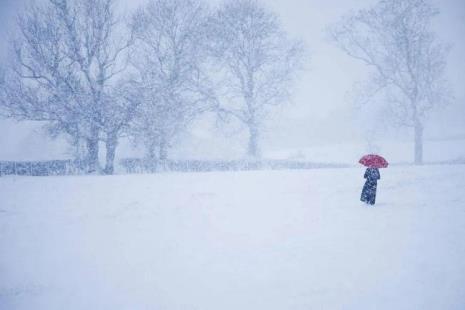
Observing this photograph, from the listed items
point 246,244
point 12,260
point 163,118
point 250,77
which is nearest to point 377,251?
point 246,244

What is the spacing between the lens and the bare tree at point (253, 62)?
2694 cm

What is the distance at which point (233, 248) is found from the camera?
8.78 meters

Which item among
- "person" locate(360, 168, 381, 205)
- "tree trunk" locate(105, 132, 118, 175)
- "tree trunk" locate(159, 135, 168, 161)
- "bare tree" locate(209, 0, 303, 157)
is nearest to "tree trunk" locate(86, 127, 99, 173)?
"tree trunk" locate(105, 132, 118, 175)

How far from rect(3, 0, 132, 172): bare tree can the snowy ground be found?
7406 mm

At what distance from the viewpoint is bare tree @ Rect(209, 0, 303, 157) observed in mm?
26938

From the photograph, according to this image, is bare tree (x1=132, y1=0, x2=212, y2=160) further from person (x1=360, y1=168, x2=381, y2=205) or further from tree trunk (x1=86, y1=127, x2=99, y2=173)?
person (x1=360, y1=168, x2=381, y2=205)

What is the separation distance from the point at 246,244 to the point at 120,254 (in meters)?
3.18

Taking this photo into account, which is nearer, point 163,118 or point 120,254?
point 120,254

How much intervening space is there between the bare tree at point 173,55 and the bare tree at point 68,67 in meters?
2.18

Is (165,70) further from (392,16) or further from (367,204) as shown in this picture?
(367,204)

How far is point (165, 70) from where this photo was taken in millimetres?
27203

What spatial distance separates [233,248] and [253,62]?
21.6m

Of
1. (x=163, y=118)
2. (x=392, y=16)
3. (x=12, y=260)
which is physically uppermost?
(x=392, y=16)

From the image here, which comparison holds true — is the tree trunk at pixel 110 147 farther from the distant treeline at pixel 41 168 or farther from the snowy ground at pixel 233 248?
the snowy ground at pixel 233 248
